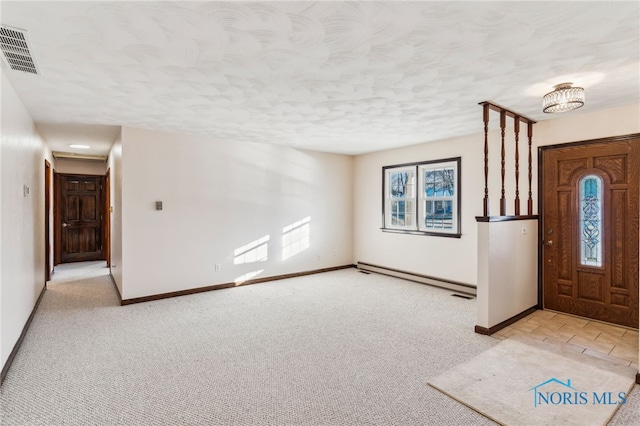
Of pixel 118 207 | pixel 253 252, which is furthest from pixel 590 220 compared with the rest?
pixel 118 207

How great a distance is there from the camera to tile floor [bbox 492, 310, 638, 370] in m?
3.09

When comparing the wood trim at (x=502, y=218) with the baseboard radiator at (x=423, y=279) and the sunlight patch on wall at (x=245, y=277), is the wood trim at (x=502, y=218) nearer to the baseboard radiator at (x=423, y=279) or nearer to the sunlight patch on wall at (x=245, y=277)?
the baseboard radiator at (x=423, y=279)

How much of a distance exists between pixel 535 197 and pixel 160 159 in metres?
5.24

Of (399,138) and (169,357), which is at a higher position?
(399,138)

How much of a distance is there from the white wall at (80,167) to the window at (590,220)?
948 cm

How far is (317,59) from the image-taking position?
2.52 m

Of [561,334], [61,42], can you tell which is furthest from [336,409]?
[61,42]

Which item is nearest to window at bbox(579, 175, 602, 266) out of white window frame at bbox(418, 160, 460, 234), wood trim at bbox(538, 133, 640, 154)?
wood trim at bbox(538, 133, 640, 154)

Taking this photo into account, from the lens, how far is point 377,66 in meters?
2.65

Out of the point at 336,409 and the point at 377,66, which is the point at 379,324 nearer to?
the point at 336,409

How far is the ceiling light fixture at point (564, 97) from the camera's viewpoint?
299 cm

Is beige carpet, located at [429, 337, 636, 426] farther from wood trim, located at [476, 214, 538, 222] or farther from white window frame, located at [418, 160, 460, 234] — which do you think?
white window frame, located at [418, 160, 460, 234]

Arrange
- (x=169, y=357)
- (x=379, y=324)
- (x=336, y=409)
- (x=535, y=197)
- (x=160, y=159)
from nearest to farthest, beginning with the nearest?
(x=336, y=409) → (x=169, y=357) → (x=379, y=324) → (x=535, y=197) → (x=160, y=159)


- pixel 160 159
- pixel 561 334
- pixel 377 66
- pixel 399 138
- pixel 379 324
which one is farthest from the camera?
pixel 399 138
